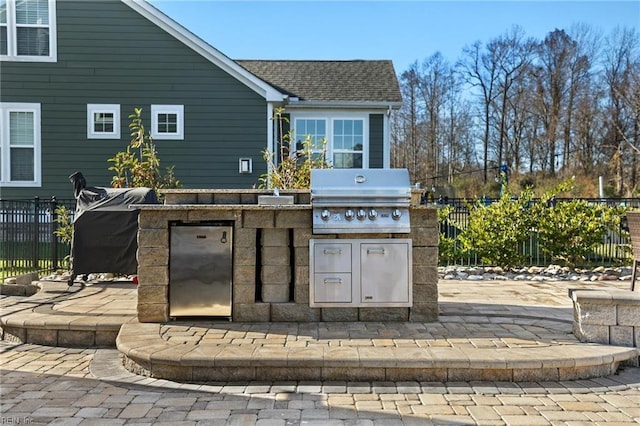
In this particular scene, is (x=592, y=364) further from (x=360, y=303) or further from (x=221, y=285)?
(x=221, y=285)

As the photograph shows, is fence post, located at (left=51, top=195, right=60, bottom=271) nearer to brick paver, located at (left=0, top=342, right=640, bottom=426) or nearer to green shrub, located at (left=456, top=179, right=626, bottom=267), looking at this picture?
Answer: brick paver, located at (left=0, top=342, right=640, bottom=426)

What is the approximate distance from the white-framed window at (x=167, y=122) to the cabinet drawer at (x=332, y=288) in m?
9.33

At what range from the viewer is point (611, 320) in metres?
4.48

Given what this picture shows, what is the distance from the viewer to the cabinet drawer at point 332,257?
4910 mm

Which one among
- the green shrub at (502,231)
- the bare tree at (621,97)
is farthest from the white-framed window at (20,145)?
the bare tree at (621,97)

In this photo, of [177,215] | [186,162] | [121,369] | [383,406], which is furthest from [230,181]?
[383,406]

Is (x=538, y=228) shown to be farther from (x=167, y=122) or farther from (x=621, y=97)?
(x=621, y=97)

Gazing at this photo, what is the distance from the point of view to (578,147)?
3400cm

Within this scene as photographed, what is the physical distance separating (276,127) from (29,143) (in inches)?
247

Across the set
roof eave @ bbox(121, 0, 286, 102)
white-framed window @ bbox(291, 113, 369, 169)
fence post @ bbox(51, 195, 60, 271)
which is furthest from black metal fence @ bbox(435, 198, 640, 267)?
fence post @ bbox(51, 195, 60, 271)

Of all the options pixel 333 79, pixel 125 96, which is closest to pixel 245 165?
pixel 125 96

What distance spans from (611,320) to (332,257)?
250cm

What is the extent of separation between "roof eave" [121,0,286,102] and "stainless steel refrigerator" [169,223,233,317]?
857 cm

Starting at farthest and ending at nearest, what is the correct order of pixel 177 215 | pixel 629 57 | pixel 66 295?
pixel 629 57
pixel 66 295
pixel 177 215
